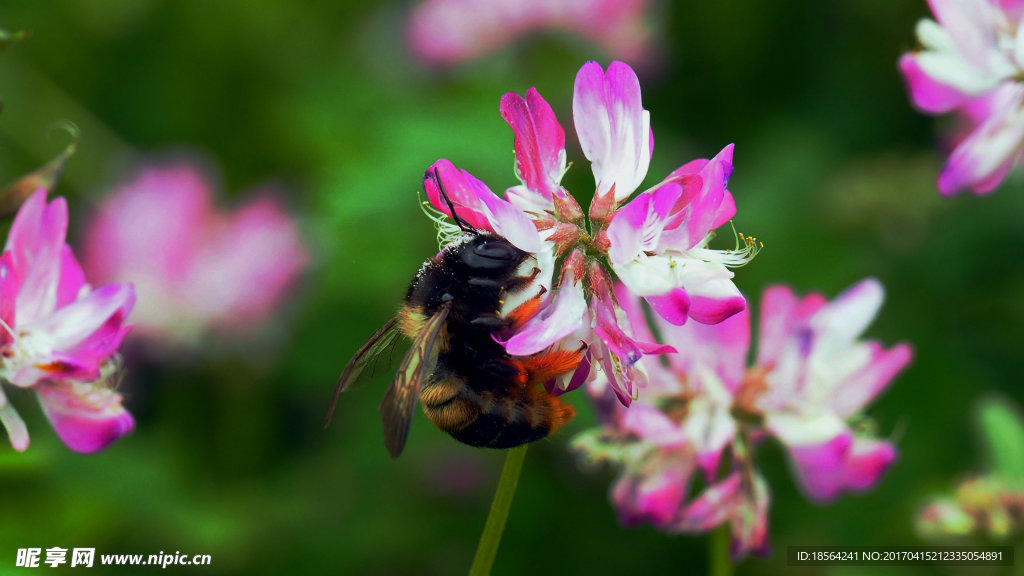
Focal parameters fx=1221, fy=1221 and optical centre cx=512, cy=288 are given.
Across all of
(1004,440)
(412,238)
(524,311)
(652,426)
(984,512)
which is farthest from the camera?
(412,238)

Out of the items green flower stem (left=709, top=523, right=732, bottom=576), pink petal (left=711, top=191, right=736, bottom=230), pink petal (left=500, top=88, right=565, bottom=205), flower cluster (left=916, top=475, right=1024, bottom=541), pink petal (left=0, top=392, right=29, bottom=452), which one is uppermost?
pink petal (left=500, top=88, right=565, bottom=205)

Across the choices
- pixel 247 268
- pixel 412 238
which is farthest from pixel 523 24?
pixel 247 268

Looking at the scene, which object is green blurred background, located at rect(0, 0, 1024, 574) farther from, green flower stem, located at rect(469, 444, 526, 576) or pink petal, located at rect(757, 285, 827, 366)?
green flower stem, located at rect(469, 444, 526, 576)

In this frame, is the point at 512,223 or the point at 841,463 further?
the point at 841,463

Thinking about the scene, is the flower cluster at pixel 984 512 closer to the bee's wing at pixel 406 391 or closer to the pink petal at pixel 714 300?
the pink petal at pixel 714 300

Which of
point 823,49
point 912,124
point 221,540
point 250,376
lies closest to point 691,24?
point 823,49

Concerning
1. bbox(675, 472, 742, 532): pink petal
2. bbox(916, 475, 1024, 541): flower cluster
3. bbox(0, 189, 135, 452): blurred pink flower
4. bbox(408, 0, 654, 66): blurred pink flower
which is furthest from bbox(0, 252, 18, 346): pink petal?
bbox(408, 0, 654, 66): blurred pink flower

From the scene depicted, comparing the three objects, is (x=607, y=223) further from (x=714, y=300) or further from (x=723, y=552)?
(x=723, y=552)
